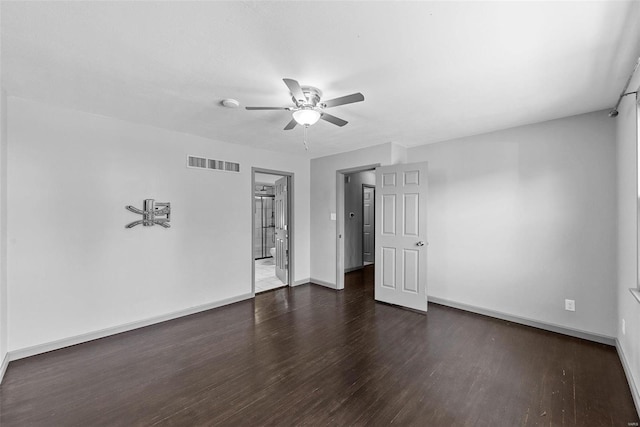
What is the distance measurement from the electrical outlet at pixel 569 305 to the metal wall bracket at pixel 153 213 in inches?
193

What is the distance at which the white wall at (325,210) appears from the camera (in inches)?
189

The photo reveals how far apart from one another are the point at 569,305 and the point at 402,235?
6.53ft

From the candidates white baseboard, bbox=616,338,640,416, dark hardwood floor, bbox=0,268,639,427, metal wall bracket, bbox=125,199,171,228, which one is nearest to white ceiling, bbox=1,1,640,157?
metal wall bracket, bbox=125,199,171,228

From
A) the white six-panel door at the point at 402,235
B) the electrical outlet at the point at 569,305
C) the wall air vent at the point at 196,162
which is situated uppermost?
the wall air vent at the point at 196,162

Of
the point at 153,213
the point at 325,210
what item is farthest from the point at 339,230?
the point at 153,213

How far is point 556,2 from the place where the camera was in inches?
55.4

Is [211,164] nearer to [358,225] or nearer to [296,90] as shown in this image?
[296,90]

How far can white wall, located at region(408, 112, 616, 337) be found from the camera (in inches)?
113

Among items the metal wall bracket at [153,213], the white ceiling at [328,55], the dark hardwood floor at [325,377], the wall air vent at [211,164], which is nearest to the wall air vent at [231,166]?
the wall air vent at [211,164]

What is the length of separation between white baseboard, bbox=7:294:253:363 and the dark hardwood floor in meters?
0.08

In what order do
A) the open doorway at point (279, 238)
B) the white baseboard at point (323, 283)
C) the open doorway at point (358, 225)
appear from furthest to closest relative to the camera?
the open doorway at point (358, 225) → the white baseboard at point (323, 283) → the open doorway at point (279, 238)

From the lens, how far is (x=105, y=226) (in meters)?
3.07

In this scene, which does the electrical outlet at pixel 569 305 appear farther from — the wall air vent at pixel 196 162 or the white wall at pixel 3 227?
the white wall at pixel 3 227

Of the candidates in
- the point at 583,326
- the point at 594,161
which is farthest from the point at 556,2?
the point at 583,326
